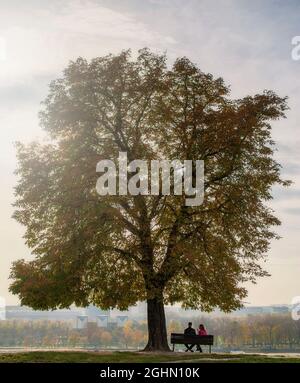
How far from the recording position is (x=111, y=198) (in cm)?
3319

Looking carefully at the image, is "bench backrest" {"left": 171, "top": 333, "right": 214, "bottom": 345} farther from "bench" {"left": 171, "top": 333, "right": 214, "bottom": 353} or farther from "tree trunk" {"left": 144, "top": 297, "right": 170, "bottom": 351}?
"tree trunk" {"left": 144, "top": 297, "right": 170, "bottom": 351}

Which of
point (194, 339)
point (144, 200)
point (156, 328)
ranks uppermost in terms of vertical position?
point (144, 200)

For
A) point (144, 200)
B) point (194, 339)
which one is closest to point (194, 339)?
point (194, 339)

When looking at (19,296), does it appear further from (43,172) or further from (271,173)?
(271,173)

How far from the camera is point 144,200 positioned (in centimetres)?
3500
